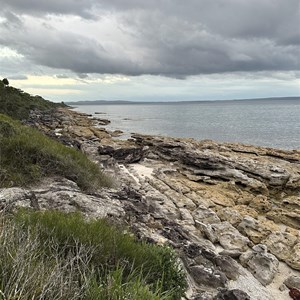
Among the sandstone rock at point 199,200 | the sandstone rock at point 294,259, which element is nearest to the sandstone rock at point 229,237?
the sandstone rock at point 294,259

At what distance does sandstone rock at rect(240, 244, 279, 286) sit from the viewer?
29.7ft

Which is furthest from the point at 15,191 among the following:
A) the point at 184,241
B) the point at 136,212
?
the point at 184,241

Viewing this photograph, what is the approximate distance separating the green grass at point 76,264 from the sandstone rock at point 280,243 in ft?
18.6

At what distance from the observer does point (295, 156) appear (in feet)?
92.6

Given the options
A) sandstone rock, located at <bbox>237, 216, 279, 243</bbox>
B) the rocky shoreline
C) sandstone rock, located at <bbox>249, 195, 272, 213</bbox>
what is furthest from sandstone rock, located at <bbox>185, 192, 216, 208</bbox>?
sandstone rock, located at <bbox>237, 216, 279, 243</bbox>

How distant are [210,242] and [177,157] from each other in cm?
1444

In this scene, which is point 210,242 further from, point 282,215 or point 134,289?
point 134,289

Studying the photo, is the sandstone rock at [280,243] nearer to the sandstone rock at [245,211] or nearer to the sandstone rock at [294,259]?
the sandstone rock at [294,259]

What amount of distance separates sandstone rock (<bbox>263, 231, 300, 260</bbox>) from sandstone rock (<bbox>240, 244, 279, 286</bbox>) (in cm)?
71

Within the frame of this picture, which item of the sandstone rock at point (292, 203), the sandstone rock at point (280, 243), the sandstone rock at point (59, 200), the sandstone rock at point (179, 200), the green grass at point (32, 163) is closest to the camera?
the sandstone rock at point (59, 200)

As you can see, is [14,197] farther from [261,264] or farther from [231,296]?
[261,264]

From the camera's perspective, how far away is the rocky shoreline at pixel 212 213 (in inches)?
316

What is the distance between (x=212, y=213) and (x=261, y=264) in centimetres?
380

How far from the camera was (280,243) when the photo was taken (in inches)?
434
